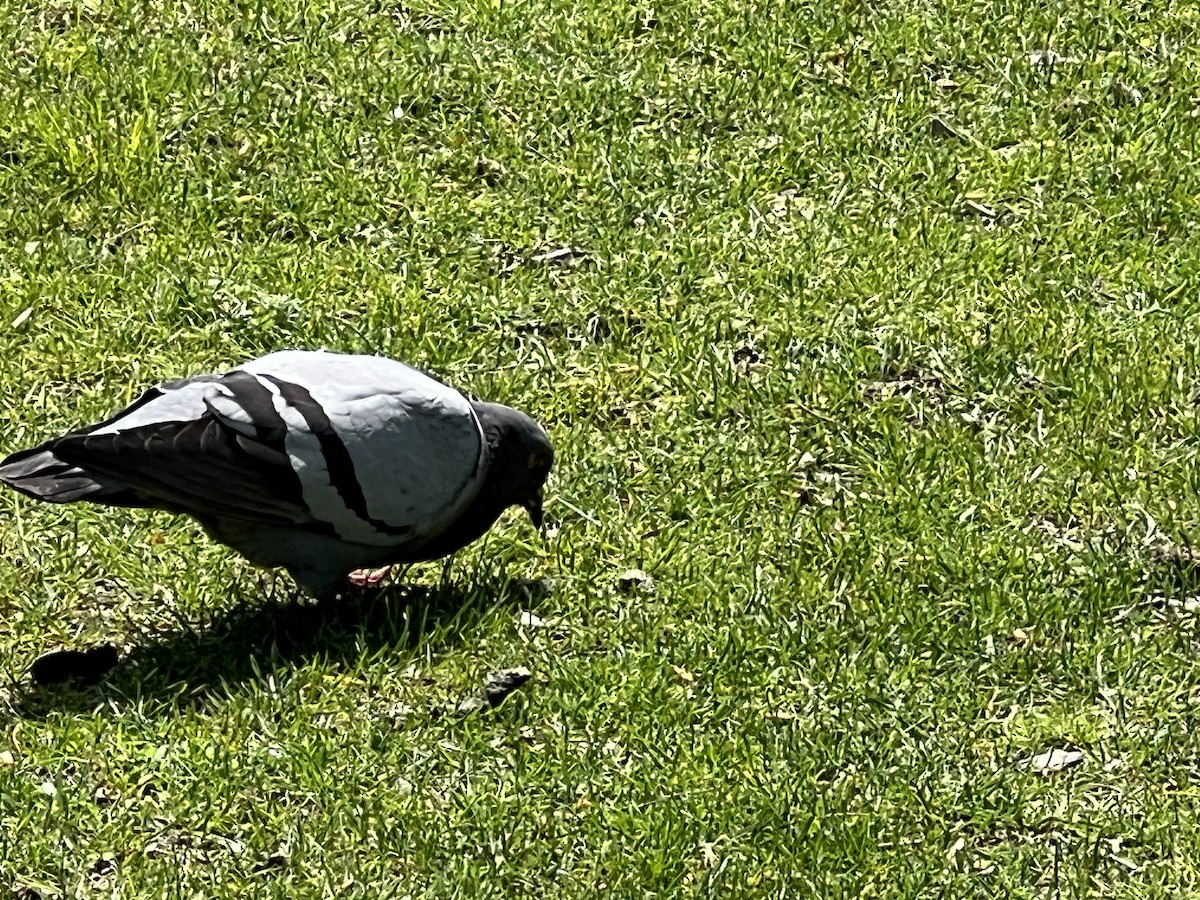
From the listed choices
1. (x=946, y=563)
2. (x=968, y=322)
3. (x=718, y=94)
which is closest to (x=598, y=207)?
(x=718, y=94)

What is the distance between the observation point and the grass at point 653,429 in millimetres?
4758

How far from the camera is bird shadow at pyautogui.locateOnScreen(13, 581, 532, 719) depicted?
5059 mm

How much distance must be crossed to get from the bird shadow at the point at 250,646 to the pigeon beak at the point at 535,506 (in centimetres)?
25

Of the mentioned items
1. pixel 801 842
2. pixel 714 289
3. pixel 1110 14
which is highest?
pixel 1110 14

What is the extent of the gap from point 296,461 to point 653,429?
166 cm

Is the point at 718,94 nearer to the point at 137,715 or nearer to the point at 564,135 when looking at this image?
the point at 564,135

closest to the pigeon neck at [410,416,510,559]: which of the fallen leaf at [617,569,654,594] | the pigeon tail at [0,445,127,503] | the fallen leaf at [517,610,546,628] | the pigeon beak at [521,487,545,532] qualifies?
the pigeon beak at [521,487,545,532]

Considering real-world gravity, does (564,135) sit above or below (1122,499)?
above

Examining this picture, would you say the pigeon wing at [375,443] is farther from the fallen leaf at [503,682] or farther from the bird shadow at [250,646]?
the fallen leaf at [503,682]

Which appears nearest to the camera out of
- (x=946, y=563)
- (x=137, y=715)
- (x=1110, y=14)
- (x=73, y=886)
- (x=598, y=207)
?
(x=73, y=886)

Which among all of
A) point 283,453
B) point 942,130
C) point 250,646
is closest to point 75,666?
point 250,646

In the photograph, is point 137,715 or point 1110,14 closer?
point 137,715

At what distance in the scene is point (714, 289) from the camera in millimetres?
7039

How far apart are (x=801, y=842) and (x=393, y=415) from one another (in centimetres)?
166
